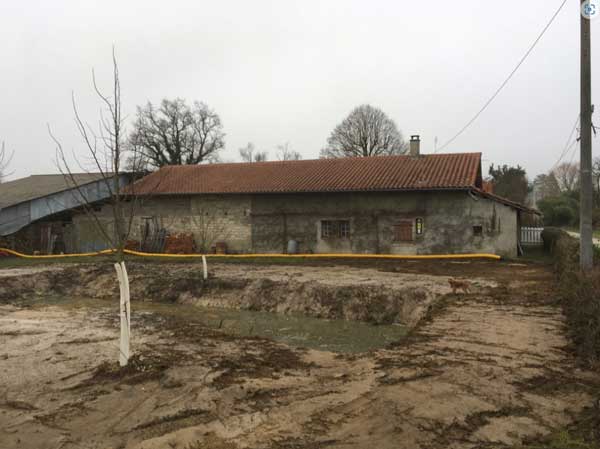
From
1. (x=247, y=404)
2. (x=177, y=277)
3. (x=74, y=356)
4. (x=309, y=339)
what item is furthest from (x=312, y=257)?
(x=247, y=404)

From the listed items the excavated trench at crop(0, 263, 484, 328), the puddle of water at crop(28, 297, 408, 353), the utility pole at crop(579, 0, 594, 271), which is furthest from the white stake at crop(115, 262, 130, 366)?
the utility pole at crop(579, 0, 594, 271)

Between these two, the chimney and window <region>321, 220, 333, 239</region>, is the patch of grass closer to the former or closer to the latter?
window <region>321, 220, 333, 239</region>

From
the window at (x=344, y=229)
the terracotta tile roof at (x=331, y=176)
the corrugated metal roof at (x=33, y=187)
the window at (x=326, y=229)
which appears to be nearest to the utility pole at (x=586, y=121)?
the terracotta tile roof at (x=331, y=176)

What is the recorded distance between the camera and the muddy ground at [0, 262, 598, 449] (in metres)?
4.58

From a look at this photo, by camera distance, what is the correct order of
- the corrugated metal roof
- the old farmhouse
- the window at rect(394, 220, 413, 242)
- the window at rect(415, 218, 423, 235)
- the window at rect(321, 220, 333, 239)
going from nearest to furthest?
the old farmhouse
the window at rect(415, 218, 423, 235)
the window at rect(394, 220, 413, 242)
the window at rect(321, 220, 333, 239)
the corrugated metal roof

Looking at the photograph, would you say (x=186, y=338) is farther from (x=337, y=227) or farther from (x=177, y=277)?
(x=337, y=227)

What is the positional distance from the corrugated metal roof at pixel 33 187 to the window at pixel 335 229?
1239 cm

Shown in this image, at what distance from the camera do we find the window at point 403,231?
21.4 m

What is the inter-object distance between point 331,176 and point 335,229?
3091 mm

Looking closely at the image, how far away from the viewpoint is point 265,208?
2375cm

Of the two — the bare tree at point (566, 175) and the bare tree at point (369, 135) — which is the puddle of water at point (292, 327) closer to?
the bare tree at point (369, 135)

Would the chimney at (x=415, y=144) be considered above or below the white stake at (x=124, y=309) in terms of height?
above

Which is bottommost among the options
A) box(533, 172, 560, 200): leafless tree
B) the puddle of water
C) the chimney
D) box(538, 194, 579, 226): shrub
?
the puddle of water

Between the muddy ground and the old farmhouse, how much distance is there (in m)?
11.0
